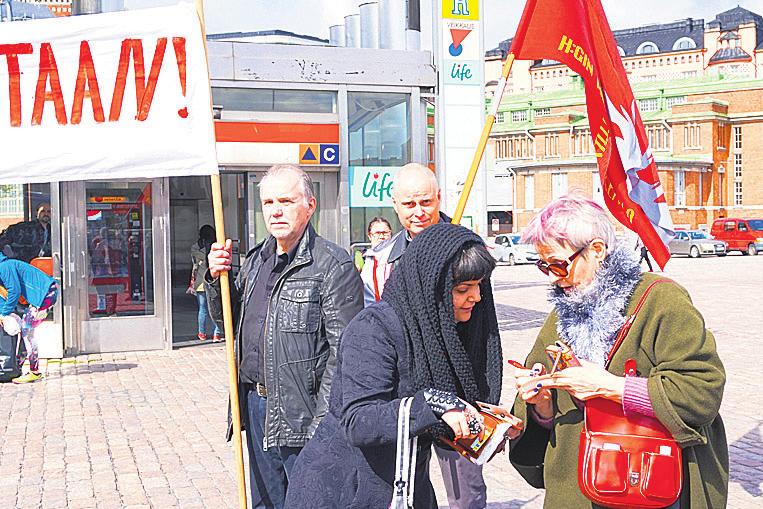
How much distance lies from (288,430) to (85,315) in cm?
977

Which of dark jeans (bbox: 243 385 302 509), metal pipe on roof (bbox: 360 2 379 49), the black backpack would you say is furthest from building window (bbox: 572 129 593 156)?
dark jeans (bbox: 243 385 302 509)

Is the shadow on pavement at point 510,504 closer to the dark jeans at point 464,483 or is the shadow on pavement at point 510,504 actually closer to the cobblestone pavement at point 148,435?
the cobblestone pavement at point 148,435

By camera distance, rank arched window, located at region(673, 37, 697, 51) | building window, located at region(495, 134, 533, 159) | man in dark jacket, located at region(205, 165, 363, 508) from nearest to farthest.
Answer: man in dark jacket, located at region(205, 165, 363, 508) < building window, located at region(495, 134, 533, 159) < arched window, located at region(673, 37, 697, 51)

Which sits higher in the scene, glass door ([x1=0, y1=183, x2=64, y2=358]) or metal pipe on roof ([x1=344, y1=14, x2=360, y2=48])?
metal pipe on roof ([x1=344, y1=14, x2=360, y2=48])

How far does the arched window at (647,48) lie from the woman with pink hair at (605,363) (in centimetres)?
11637

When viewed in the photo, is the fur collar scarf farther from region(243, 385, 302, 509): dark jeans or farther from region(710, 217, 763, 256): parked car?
Answer: region(710, 217, 763, 256): parked car

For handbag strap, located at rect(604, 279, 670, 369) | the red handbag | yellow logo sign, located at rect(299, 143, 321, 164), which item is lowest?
the red handbag

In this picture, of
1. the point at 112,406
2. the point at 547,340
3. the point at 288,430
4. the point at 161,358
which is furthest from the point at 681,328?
the point at 161,358

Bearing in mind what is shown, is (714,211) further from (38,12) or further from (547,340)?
(547,340)

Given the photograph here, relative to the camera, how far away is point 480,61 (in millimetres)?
11891

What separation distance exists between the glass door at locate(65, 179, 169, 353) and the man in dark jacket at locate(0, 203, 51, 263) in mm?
305

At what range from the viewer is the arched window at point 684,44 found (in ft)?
365

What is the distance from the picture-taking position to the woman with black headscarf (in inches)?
113

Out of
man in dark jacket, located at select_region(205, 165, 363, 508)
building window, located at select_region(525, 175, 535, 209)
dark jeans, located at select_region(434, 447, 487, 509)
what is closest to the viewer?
man in dark jacket, located at select_region(205, 165, 363, 508)
